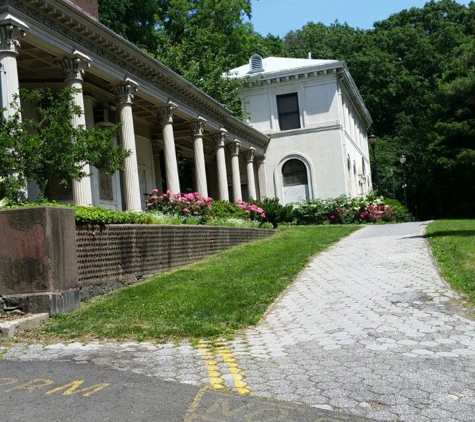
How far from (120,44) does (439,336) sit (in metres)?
14.7

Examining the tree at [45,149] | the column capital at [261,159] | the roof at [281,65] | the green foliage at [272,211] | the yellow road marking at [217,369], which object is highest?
the roof at [281,65]

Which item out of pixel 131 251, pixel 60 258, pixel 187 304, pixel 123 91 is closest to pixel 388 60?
pixel 123 91

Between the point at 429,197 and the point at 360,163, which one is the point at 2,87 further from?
the point at 429,197

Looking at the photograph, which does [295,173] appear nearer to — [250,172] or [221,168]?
[250,172]

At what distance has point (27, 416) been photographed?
14.5ft

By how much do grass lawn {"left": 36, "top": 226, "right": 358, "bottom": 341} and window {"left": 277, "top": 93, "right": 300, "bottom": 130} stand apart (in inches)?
1029

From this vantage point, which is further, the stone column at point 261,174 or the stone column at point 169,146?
the stone column at point 261,174

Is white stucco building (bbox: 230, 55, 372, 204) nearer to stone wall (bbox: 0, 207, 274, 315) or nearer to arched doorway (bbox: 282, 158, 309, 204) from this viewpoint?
arched doorway (bbox: 282, 158, 309, 204)

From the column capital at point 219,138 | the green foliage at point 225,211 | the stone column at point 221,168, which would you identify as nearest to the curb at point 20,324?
the green foliage at point 225,211

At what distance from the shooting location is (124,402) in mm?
4676

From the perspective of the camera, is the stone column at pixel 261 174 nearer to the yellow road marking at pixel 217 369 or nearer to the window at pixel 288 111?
the window at pixel 288 111

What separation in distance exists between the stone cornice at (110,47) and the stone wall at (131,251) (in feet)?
20.3

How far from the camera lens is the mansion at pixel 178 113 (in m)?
15.9

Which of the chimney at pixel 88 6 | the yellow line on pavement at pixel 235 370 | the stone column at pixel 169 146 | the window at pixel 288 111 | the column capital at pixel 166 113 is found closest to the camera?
the yellow line on pavement at pixel 235 370
